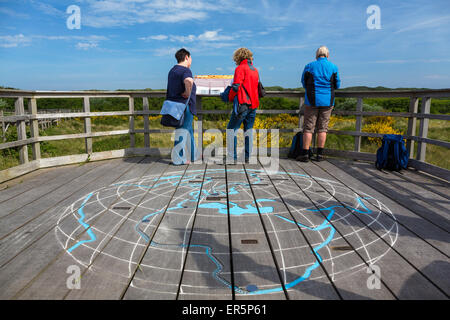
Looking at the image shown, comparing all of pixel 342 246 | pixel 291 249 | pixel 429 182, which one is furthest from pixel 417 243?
pixel 429 182

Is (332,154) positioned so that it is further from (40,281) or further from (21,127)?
(40,281)

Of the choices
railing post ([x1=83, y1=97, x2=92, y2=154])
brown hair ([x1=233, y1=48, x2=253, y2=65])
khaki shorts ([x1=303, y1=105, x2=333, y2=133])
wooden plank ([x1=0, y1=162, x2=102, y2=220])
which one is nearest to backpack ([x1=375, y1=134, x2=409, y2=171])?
khaki shorts ([x1=303, y1=105, x2=333, y2=133])

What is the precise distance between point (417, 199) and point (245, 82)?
2957 mm

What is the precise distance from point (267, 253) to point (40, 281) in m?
1.48

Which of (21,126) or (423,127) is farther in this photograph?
(423,127)

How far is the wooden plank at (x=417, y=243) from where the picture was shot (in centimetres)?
229

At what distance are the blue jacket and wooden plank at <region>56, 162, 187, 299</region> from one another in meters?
3.12

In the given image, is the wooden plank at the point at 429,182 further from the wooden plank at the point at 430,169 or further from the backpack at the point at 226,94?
the backpack at the point at 226,94

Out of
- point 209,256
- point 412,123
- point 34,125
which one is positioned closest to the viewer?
point 209,256

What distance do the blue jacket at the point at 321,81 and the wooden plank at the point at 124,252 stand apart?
312cm

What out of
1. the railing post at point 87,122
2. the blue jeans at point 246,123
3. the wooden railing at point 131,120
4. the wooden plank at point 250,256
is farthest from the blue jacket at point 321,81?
the railing post at point 87,122

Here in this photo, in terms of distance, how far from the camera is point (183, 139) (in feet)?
19.3

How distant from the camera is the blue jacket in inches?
232

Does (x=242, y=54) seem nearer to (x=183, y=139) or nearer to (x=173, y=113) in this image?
(x=173, y=113)
